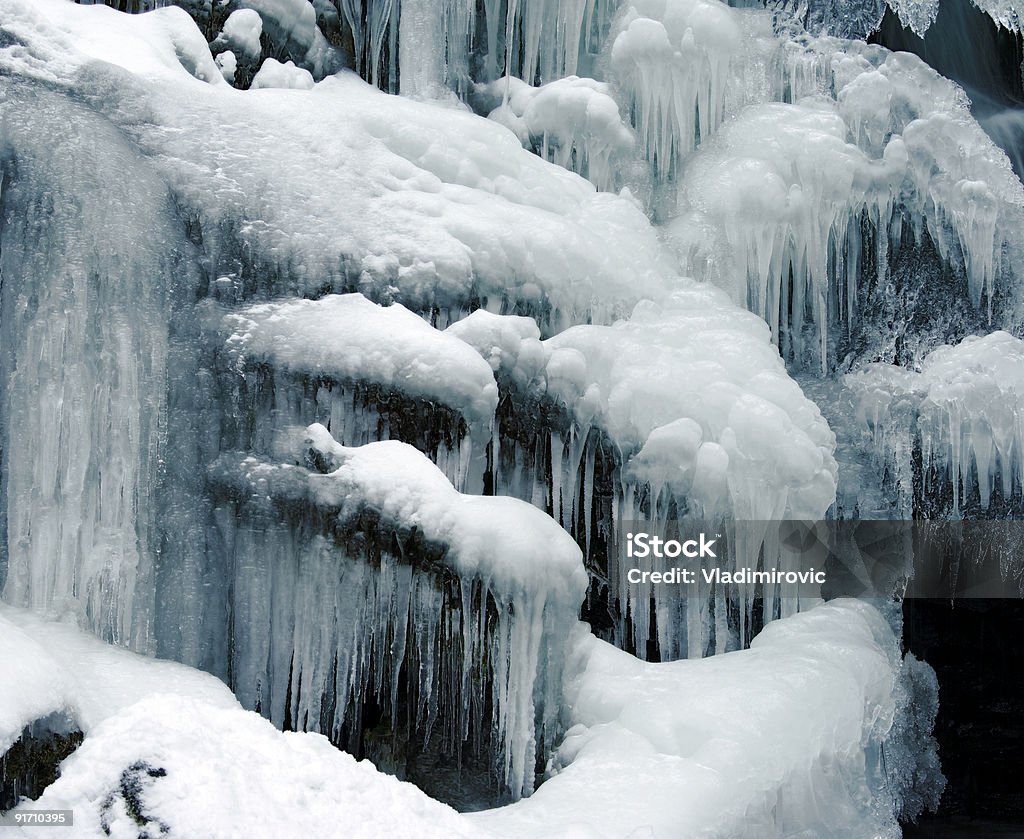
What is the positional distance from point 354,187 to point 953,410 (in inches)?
177

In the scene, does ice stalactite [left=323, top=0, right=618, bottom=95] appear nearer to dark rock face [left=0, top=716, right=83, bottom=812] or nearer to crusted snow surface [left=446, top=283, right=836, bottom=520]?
crusted snow surface [left=446, top=283, right=836, bottom=520]

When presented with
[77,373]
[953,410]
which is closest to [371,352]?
[77,373]

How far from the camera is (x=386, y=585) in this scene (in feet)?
18.0

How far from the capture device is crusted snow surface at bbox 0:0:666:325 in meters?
5.84

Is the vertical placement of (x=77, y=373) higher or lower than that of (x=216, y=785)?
higher

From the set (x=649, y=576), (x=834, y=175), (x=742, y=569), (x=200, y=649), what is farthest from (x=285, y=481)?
(x=834, y=175)

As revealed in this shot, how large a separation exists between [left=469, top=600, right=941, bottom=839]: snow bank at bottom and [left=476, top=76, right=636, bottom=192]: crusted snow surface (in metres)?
3.37

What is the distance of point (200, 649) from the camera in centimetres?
554

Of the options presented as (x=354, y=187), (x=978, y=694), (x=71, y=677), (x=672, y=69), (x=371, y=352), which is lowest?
(x=978, y=694)

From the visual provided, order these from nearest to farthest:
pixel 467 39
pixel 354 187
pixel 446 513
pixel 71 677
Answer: pixel 71 677 → pixel 446 513 → pixel 354 187 → pixel 467 39

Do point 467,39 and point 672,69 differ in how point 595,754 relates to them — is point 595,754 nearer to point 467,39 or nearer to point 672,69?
point 672,69

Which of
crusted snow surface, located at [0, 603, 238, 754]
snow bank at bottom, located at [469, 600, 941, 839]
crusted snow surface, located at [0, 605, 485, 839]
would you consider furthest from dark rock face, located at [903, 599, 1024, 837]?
crusted snow surface, located at [0, 605, 485, 839]

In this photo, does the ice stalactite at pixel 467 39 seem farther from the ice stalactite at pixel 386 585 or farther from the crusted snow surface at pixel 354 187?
the ice stalactite at pixel 386 585

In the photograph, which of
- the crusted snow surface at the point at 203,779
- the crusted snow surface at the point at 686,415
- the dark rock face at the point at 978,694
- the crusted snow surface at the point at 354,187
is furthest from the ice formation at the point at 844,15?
the crusted snow surface at the point at 203,779
